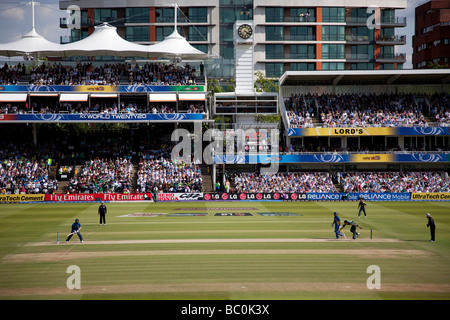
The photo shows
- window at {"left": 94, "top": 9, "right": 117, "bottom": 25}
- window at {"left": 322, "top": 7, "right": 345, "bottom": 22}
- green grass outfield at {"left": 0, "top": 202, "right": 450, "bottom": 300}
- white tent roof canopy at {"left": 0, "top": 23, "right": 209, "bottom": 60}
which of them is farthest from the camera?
window at {"left": 94, "top": 9, "right": 117, "bottom": 25}

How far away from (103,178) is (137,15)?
3798 cm

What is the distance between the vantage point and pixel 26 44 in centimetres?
5241

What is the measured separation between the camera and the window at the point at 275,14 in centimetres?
7306

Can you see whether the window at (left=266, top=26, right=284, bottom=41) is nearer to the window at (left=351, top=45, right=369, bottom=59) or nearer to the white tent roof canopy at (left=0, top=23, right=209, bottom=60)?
the window at (left=351, top=45, right=369, bottom=59)

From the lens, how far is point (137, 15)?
244 ft

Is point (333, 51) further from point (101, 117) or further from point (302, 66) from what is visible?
point (101, 117)

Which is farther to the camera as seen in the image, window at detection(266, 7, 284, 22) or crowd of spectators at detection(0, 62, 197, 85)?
window at detection(266, 7, 284, 22)

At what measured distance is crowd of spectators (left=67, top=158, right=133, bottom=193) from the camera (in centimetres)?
4331

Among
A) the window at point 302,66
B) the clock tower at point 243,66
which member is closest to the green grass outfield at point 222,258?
the clock tower at point 243,66

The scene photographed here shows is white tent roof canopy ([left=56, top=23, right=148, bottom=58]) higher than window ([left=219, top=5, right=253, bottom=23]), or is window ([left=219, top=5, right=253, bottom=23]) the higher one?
window ([left=219, top=5, right=253, bottom=23])

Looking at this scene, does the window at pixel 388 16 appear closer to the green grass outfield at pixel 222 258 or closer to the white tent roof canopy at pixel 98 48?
the white tent roof canopy at pixel 98 48

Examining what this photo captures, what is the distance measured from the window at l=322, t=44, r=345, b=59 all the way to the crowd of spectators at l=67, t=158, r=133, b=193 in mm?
39166

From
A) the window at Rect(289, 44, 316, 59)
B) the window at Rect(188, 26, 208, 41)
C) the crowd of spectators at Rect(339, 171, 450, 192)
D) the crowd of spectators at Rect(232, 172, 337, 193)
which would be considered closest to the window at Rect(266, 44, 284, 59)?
the window at Rect(289, 44, 316, 59)
